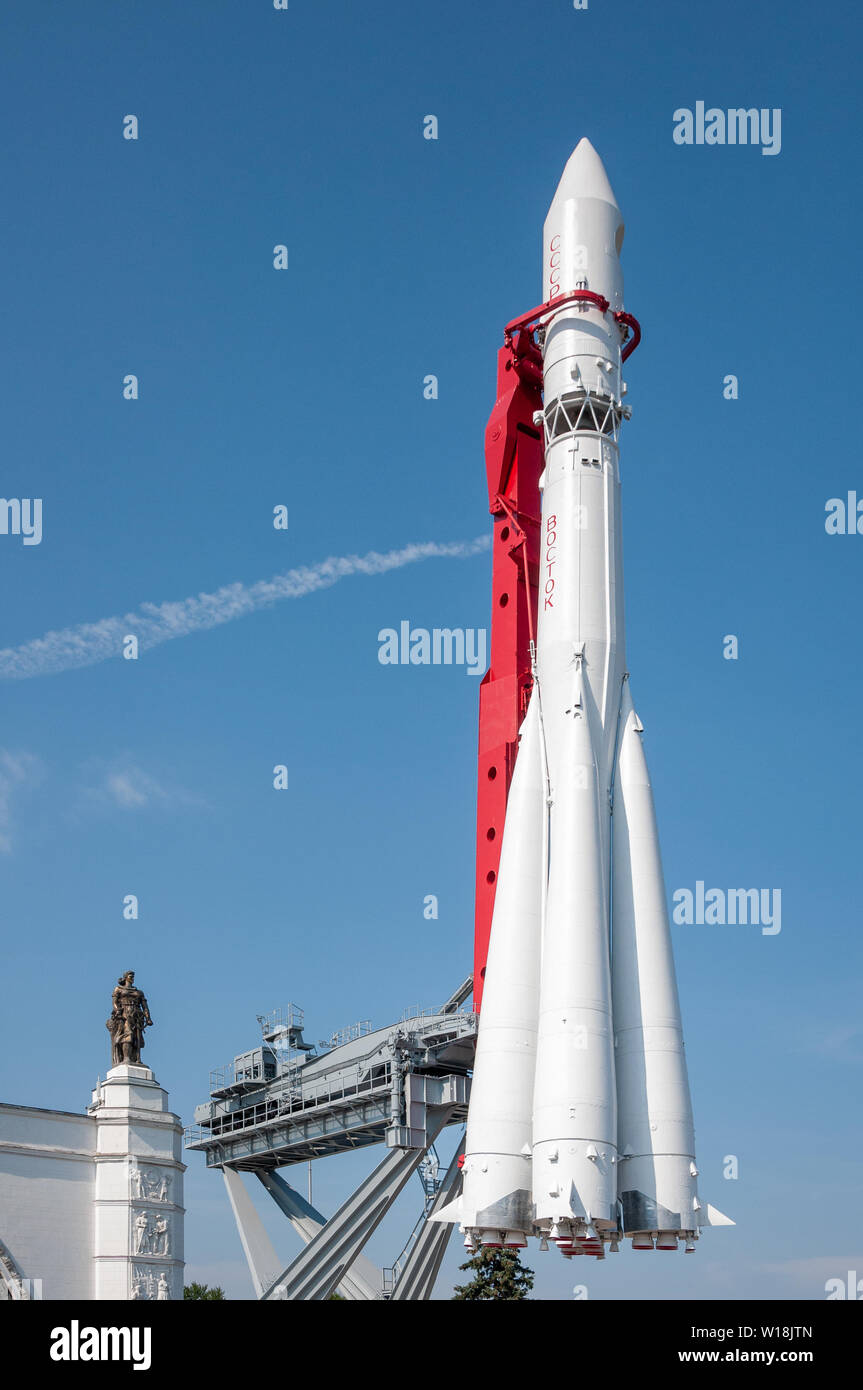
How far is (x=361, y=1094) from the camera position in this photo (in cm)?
3847

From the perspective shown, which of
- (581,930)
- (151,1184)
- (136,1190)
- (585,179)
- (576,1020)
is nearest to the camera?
(576,1020)

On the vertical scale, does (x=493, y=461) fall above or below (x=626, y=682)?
above

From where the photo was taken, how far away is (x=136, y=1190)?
1561 inches

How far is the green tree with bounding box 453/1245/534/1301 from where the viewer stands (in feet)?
121

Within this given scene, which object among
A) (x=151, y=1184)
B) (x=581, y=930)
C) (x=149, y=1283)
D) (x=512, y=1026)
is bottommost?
(x=149, y=1283)

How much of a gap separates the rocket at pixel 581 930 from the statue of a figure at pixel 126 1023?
1639 cm

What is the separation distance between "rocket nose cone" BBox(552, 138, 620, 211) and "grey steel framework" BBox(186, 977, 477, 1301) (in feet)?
63.2

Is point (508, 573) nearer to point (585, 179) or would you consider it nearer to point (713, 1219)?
point (585, 179)

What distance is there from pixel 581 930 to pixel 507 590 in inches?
406

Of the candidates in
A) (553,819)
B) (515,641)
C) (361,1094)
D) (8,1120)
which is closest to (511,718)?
(515,641)

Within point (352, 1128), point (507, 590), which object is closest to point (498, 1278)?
point (352, 1128)
